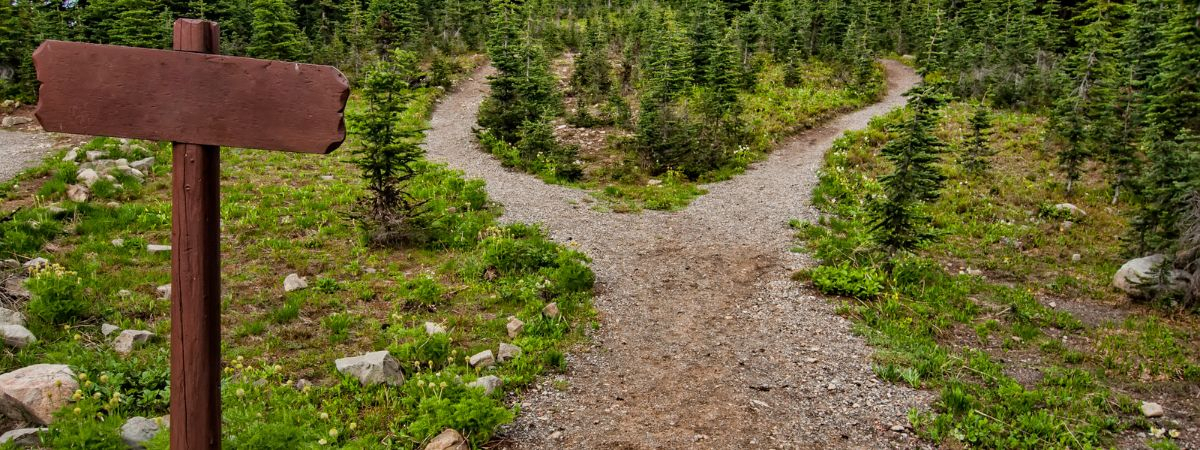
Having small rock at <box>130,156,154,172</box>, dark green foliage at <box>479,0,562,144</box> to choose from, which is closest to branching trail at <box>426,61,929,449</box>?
dark green foliage at <box>479,0,562,144</box>

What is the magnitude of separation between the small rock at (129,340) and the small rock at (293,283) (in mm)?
2421

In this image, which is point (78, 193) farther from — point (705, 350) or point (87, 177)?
point (705, 350)

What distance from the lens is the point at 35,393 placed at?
5.97 metres

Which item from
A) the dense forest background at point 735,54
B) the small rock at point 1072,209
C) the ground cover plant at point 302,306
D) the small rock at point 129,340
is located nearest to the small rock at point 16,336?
the ground cover plant at point 302,306

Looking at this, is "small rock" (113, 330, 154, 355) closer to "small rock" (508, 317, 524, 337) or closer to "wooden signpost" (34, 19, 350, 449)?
"small rock" (508, 317, 524, 337)

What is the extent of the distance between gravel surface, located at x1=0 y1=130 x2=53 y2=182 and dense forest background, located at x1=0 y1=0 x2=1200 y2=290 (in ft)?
25.6

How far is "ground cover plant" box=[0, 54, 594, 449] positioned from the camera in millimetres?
6438

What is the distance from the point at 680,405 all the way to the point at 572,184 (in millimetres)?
12686

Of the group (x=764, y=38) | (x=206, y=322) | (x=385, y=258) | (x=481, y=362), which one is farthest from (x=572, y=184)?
(x=764, y=38)

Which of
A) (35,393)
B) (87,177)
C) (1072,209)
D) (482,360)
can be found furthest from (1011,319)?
(87,177)

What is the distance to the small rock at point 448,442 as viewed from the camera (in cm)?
618

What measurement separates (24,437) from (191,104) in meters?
4.01

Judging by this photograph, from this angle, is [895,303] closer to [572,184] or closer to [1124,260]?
[1124,260]

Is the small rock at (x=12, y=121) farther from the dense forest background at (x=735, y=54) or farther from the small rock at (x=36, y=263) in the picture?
the small rock at (x=36, y=263)
